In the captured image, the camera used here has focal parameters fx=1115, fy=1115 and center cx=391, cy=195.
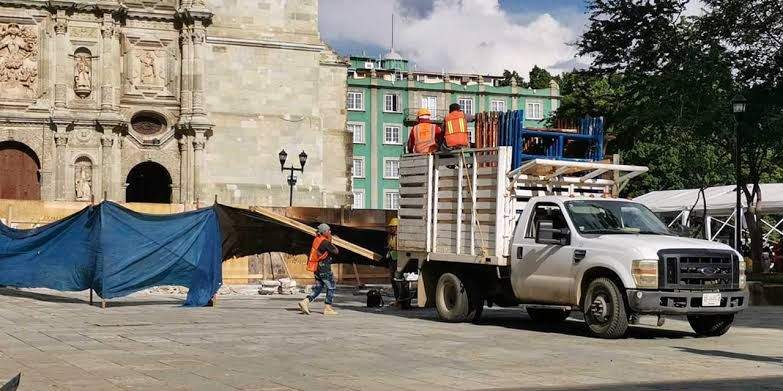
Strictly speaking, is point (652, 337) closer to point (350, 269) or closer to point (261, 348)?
point (261, 348)

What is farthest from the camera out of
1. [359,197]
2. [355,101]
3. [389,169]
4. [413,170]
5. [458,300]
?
[389,169]

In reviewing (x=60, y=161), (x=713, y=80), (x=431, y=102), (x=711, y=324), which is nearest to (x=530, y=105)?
(x=431, y=102)

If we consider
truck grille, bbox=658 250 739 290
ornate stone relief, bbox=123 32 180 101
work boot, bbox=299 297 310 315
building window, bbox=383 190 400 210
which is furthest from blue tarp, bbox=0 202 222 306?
building window, bbox=383 190 400 210

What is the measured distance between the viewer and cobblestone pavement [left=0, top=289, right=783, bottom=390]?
36.5 feet

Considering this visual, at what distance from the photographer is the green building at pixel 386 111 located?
287 feet

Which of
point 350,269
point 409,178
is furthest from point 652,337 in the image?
point 350,269

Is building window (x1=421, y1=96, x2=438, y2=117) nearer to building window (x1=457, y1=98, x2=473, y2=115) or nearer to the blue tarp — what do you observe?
building window (x1=457, y1=98, x2=473, y2=115)

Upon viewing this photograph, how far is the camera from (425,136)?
19672mm

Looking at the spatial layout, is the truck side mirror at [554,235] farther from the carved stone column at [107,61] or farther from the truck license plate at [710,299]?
the carved stone column at [107,61]

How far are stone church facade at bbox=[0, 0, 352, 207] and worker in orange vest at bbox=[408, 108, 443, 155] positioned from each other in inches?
1133

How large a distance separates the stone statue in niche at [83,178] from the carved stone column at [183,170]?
3.78 meters

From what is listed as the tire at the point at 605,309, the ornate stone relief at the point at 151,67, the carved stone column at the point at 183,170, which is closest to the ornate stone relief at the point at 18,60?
the ornate stone relief at the point at 151,67

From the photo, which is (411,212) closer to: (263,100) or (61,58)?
(263,100)

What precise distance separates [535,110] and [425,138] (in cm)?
7680
